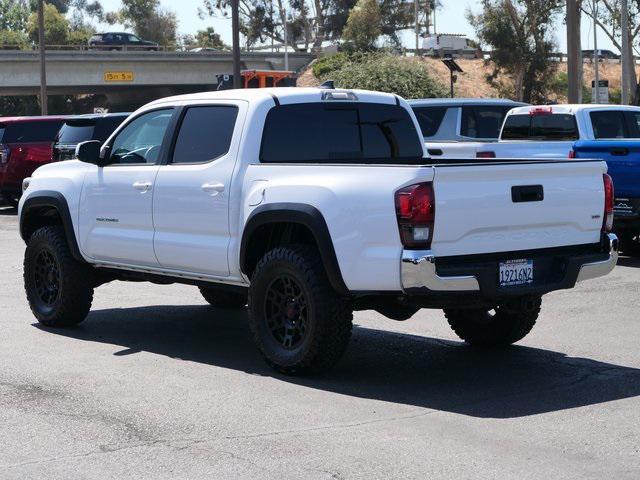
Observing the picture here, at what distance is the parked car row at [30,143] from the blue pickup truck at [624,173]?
1151 cm

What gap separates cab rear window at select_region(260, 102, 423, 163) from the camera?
28.5ft

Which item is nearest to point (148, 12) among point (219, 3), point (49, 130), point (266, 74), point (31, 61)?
point (219, 3)

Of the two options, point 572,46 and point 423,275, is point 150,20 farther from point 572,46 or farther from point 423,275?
point 423,275

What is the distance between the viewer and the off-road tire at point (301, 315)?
7746 mm

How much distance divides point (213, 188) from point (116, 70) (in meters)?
69.4

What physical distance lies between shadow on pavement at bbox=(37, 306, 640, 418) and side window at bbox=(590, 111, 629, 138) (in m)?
7.32

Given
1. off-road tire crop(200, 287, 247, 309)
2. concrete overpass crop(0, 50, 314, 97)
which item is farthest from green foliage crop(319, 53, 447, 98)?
off-road tire crop(200, 287, 247, 309)

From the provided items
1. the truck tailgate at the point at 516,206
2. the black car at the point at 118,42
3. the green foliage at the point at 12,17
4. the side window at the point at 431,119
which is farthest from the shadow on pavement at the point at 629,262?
the green foliage at the point at 12,17

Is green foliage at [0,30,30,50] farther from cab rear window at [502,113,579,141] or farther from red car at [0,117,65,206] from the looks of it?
cab rear window at [502,113,579,141]

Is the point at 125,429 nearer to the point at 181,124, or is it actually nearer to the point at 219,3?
the point at 181,124

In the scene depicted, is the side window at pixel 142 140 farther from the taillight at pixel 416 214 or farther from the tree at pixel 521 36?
the tree at pixel 521 36

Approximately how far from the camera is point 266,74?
4625 centimetres

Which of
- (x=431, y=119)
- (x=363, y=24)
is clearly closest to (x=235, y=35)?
(x=431, y=119)

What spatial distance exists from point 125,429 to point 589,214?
3447mm
